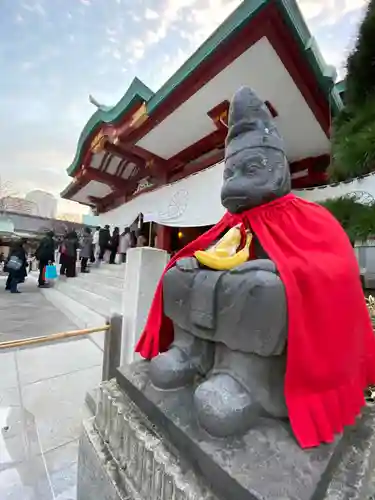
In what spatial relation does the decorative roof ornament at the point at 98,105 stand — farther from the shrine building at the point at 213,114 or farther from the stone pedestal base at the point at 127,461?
the stone pedestal base at the point at 127,461

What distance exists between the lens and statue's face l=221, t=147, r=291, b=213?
873mm

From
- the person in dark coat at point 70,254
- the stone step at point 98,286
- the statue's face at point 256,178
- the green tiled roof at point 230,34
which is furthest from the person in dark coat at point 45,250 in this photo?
the statue's face at point 256,178

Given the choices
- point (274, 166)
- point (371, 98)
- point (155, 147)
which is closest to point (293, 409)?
point (274, 166)

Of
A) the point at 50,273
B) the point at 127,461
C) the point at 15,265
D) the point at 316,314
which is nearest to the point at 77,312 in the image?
the point at 15,265

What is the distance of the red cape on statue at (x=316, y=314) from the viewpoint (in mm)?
708

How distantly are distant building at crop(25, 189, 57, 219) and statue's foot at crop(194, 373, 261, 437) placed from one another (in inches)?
981

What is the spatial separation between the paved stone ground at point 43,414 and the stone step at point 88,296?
1014mm

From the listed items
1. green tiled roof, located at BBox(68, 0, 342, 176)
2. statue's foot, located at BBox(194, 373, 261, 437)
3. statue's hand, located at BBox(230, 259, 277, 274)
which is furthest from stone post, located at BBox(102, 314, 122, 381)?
green tiled roof, located at BBox(68, 0, 342, 176)

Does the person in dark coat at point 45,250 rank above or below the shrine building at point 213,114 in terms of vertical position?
below

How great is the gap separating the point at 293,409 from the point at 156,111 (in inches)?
165

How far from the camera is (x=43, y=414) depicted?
1676 mm

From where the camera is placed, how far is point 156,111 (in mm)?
4062

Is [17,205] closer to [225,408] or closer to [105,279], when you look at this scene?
[105,279]

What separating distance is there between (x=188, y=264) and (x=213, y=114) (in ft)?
11.3
